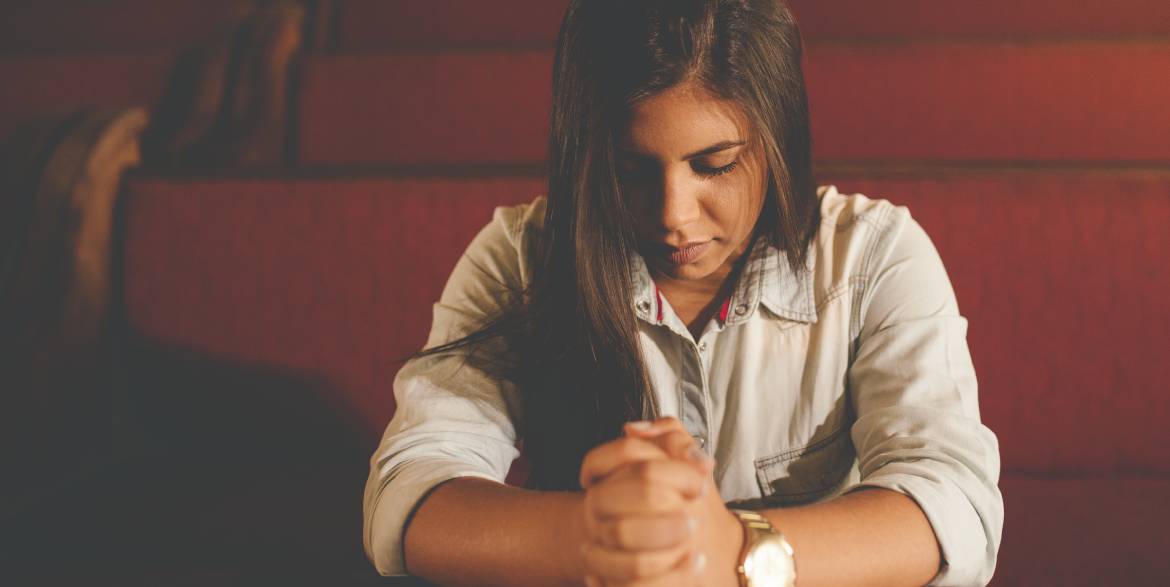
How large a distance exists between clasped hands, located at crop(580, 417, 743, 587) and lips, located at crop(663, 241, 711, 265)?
208mm

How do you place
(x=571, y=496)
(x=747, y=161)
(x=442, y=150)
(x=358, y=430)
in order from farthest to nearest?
(x=442, y=150)
(x=358, y=430)
(x=747, y=161)
(x=571, y=496)

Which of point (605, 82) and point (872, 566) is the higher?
point (605, 82)

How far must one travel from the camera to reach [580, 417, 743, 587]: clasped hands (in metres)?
0.49

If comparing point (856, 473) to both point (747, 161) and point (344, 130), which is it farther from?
point (344, 130)

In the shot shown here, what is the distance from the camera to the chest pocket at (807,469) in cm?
80

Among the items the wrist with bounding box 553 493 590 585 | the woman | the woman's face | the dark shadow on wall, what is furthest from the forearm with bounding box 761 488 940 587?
the dark shadow on wall

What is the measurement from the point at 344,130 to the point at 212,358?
1.44ft

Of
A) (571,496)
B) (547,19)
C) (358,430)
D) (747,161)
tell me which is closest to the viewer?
(571,496)

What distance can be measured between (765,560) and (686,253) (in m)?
0.27

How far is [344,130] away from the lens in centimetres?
138

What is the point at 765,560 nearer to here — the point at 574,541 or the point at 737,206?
the point at 574,541

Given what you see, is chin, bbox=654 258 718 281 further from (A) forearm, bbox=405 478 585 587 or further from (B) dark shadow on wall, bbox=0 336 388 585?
(B) dark shadow on wall, bbox=0 336 388 585

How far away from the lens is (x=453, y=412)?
0.71 meters

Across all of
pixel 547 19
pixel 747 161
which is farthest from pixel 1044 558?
pixel 547 19
